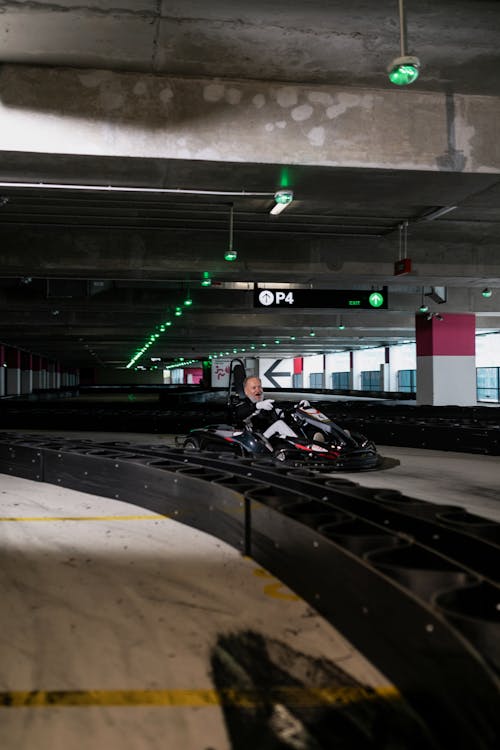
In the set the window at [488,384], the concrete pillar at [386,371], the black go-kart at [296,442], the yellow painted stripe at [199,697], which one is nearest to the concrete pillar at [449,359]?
the black go-kart at [296,442]

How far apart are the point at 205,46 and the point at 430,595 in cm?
380

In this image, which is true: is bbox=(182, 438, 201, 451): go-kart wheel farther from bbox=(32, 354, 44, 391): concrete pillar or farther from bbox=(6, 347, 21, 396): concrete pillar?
bbox=(32, 354, 44, 391): concrete pillar

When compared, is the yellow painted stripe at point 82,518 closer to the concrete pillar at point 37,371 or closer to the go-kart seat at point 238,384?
the go-kart seat at point 238,384

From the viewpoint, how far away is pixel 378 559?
9.36 feet

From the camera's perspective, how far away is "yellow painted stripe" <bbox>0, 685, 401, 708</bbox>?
221 centimetres

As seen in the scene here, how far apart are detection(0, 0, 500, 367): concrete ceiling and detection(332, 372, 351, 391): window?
92.0 ft

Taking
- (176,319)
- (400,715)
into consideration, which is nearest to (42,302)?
(176,319)

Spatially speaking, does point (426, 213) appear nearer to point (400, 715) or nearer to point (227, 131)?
point (227, 131)

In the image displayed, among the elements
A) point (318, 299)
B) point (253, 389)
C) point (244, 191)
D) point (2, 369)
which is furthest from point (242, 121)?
point (2, 369)

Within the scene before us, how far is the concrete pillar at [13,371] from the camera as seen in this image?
32188 millimetres

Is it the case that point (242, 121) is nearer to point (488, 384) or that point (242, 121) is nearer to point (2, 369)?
point (2, 369)

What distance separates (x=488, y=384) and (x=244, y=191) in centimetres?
2666

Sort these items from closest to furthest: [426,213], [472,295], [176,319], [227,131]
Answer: [227,131] < [426,213] < [472,295] < [176,319]

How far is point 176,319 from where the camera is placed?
18.8m
